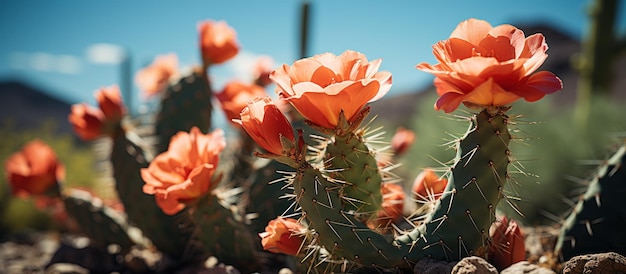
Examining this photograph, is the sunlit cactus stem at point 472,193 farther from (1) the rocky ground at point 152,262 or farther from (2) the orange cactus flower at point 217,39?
(2) the orange cactus flower at point 217,39

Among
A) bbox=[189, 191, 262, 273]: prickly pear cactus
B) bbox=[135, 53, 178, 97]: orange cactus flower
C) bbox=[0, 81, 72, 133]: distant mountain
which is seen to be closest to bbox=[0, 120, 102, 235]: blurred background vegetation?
bbox=[135, 53, 178, 97]: orange cactus flower

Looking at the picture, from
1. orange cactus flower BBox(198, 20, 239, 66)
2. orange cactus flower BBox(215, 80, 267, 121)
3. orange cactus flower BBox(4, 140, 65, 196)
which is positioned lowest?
orange cactus flower BBox(4, 140, 65, 196)

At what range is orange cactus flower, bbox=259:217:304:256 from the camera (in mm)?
1339

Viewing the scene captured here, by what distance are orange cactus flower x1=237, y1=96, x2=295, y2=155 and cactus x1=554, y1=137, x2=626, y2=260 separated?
914mm

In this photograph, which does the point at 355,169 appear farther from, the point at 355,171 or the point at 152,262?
the point at 152,262

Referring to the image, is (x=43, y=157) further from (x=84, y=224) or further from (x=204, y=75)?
(x=204, y=75)

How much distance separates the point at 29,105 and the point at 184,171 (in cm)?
1118

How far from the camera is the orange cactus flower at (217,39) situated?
2.25m

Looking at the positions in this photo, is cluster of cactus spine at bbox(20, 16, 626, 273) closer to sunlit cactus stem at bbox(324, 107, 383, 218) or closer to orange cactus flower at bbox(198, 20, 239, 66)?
sunlit cactus stem at bbox(324, 107, 383, 218)

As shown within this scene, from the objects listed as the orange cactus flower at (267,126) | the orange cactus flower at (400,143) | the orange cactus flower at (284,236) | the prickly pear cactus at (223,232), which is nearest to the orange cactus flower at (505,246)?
the orange cactus flower at (284,236)

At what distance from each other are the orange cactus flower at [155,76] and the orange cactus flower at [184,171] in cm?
117

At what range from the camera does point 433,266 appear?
1.23 m

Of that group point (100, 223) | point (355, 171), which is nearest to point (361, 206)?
point (355, 171)

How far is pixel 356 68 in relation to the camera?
3.85ft
